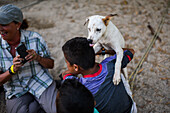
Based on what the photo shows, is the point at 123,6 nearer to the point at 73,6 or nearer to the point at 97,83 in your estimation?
the point at 73,6

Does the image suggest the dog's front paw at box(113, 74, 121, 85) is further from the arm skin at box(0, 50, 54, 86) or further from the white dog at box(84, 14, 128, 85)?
the arm skin at box(0, 50, 54, 86)

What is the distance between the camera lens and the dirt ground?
86.2 inches

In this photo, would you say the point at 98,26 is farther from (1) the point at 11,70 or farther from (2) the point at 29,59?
(1) the point at 11,70

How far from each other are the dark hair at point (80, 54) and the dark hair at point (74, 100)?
27cm

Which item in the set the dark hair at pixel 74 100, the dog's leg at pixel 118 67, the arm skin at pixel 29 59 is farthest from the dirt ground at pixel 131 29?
the dark hair at pixel 74 100

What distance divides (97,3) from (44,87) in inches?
137

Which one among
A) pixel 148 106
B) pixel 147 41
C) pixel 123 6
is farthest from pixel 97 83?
pixel 123 6

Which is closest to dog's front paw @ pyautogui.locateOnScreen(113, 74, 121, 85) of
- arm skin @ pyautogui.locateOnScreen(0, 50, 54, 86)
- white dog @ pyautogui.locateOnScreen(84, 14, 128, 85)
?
white dog @ pyautogui.locateOnScreen(84, 14, 128, 85)

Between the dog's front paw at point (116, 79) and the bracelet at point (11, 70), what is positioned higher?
the bracelet at point (11, 70)

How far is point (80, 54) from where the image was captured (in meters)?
1.21

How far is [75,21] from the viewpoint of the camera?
3.83 m

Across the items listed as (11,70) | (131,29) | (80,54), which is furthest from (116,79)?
(131,29)

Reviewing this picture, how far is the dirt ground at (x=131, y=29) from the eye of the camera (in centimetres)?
219

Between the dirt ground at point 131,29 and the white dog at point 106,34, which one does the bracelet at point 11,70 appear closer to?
the dirt ground at point 131,29
